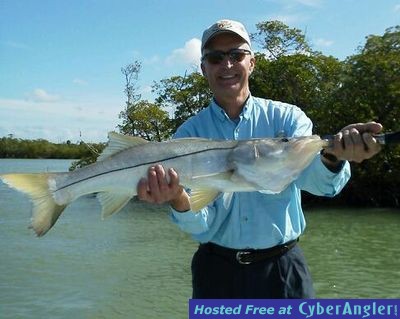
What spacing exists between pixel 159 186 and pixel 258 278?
993mm

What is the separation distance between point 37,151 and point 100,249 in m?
102

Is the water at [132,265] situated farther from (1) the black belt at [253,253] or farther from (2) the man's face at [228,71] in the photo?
(1) the black belt at [253,253]

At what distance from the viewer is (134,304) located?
11.4 m

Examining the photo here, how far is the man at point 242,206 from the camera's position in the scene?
11.7ft

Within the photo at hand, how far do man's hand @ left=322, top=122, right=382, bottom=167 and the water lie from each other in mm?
5697

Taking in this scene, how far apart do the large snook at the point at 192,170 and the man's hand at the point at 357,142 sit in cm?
12

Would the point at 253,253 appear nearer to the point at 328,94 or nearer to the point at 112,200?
the point at 112,200

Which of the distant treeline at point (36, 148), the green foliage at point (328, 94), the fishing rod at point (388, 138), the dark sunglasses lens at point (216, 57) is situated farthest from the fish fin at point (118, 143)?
the distant treeline at point (36, 148)

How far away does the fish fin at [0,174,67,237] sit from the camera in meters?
3.42

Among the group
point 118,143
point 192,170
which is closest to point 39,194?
point 118,143

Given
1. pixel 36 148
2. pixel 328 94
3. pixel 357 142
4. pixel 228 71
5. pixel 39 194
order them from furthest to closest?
1. pixel 36 148
2. pixel 328 94
3. pixel 228 71
4. pixel 39 194
5. pixel 357 142

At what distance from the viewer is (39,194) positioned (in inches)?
136

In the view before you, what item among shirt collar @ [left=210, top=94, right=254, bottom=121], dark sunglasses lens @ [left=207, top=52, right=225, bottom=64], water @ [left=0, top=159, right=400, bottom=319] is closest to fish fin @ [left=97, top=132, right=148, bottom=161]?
shirt collar @ [left=210, top=94, right=254, bottom=121]

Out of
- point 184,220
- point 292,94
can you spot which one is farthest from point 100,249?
point 292,94
